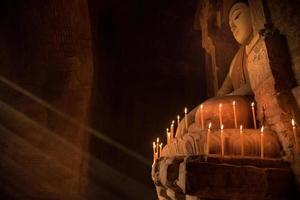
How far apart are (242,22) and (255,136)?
2352 mm

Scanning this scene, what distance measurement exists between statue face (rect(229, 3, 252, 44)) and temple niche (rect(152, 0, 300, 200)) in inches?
31.1

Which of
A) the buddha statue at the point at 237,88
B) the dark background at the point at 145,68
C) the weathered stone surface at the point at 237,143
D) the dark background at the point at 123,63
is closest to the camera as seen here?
the weathered stone surface at the point at 237,143

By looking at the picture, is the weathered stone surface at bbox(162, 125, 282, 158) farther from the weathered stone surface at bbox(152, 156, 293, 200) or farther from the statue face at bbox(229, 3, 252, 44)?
the statue face at bbox(229, 3, 252, 44)

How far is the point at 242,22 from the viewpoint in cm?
419

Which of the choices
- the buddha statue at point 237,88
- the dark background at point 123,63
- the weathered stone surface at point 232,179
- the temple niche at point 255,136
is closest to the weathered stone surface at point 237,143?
the temple niche at point 255,136

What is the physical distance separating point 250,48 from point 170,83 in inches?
233

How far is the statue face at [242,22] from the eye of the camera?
13.6ft

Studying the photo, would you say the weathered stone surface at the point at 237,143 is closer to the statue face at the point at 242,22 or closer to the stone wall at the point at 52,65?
the statue face at the point at 242,22

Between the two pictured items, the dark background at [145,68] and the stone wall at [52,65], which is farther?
the dark background at [145,68]

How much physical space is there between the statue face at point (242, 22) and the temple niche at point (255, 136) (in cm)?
79

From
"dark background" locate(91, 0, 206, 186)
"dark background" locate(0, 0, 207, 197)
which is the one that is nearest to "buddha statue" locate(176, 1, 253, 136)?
"dark background" locate(0, 0, 207, 197)

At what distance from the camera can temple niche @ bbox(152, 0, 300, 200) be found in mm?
2191

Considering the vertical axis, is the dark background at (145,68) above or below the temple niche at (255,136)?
above

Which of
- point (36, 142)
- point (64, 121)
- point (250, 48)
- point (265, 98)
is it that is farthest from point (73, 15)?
point (265, 98)
